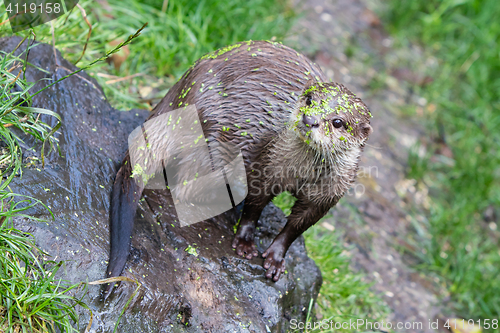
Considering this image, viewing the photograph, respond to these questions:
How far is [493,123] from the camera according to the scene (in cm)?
505

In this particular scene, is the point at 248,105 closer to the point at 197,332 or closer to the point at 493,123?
the point at 197,332

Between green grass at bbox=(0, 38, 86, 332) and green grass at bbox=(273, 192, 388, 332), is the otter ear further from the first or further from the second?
green grass at bbox=(0, 38, 86, 332)

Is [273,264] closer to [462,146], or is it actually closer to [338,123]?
[338,123]

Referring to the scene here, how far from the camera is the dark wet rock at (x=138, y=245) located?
1723 millimetres

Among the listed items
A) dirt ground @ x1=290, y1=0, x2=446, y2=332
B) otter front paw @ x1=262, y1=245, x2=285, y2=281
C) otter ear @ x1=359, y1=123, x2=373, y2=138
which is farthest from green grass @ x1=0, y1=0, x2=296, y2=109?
otter ear @ x1=359, y1=123, x2=373, y2=138

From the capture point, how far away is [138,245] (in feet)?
6.30

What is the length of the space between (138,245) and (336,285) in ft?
4.65

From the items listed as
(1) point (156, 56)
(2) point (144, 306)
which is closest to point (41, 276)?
(2) point (144, 306)

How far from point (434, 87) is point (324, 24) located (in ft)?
4.94

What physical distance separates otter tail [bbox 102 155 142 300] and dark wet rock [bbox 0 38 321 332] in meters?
0.04

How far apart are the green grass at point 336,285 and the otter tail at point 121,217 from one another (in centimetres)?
118

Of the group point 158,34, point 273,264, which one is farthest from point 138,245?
point 158,34

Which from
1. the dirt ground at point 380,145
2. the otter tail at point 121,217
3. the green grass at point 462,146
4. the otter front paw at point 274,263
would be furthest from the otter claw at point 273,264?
the green grass at point 462,146

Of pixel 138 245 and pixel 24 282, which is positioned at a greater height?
pixel 24 282
